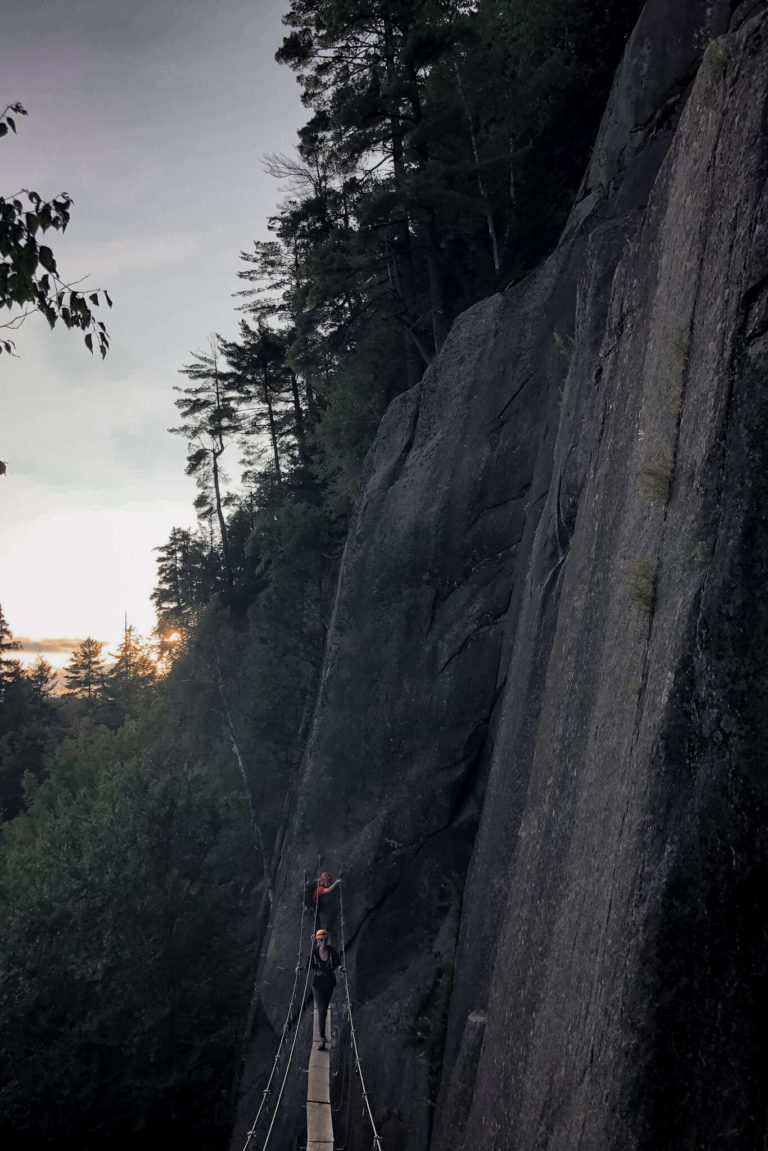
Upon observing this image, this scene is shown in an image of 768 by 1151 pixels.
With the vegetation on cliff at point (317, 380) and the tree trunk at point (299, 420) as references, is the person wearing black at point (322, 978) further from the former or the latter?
the tree trunk at point (299, 420)

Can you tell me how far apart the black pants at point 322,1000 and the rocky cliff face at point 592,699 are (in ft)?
3.20

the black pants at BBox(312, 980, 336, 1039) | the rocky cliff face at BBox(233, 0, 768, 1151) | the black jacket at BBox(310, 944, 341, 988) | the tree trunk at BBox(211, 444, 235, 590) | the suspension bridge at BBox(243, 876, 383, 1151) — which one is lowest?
the suspension bridge at BBox(243, 876, 383, 1151)

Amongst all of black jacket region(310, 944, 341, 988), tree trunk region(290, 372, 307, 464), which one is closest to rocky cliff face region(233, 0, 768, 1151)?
black jacket region(310, 944, 341, 988)

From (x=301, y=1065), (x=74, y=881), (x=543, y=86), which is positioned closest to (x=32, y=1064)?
(x=74, y=881)

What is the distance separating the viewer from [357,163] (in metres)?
21.3

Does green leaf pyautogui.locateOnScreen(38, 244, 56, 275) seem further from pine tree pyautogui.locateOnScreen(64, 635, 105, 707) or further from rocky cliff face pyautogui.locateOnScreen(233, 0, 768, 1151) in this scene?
pine tree pyautogui.locateOnScreen(64, 635, 105, 707)

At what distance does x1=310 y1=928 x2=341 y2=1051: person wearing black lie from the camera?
12.9m

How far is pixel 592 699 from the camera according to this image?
666cm

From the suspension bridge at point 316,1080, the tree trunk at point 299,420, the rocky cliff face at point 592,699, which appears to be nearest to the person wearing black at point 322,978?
the suspension bridge at point 316,1080

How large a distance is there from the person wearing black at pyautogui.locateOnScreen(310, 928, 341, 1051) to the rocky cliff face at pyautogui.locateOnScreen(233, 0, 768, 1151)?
1.00m

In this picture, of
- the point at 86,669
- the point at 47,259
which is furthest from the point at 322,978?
the point at 86,669

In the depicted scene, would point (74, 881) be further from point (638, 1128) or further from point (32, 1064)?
point (638, 1128)

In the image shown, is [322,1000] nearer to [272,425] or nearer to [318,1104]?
[318,1104]

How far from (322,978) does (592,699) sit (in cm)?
905
